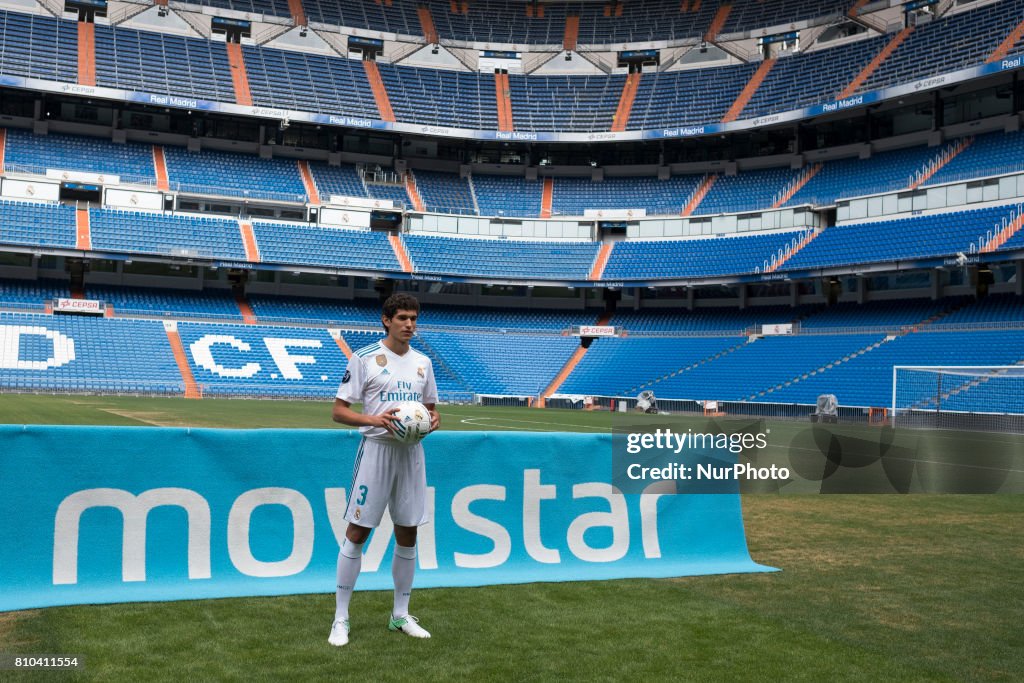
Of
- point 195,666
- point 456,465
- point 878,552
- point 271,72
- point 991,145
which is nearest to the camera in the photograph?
point 195,666

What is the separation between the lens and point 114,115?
190 ft

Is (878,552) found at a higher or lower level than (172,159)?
lower

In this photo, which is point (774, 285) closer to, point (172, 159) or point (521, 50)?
point (521, 50)

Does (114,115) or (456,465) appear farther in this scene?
(114,115)

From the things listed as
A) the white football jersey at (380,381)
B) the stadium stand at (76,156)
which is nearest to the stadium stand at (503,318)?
the stadium stand at (76,156)

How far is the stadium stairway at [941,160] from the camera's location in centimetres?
A: 4919

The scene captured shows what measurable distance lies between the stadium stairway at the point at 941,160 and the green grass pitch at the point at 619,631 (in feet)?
148

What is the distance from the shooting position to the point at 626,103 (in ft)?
207

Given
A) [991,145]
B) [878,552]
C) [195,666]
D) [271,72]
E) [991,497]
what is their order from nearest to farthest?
[195,666], [878,552], [991,497], [991,145], [271,72]

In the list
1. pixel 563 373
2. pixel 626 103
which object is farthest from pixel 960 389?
pixel 626 103

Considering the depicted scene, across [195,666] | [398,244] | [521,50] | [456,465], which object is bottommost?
[195,666]

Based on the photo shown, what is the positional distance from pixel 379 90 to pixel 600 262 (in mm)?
19880

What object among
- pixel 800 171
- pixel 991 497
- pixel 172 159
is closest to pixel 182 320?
pixel 172 159

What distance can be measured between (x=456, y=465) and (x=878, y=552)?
489 centimetres
